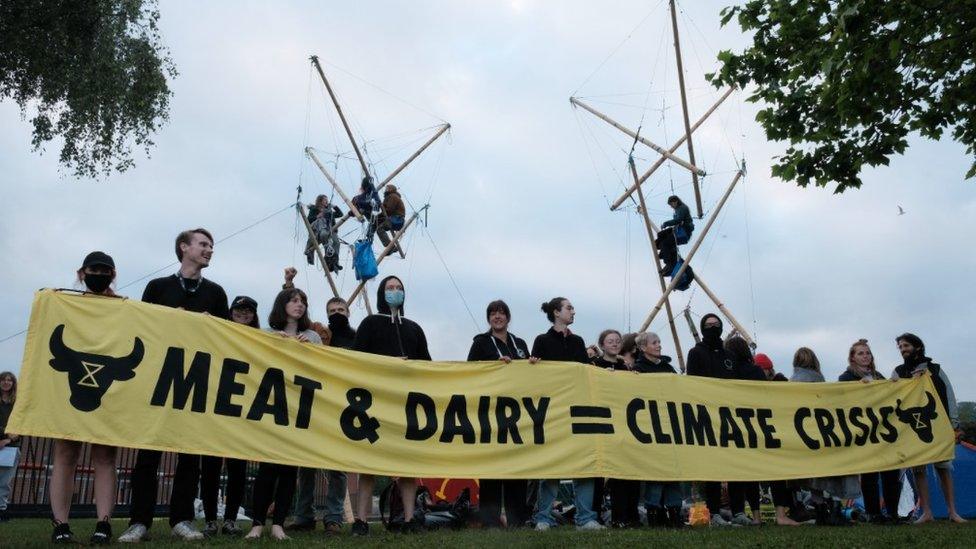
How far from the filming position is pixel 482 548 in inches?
235

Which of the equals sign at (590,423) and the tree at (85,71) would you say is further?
the tree at (85,71)

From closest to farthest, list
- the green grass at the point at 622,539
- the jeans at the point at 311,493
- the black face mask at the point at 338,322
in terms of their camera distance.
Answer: the green grass at the point at 622,539 < the jeans at the point at 311,493 < the black face mask at the point at 338,322

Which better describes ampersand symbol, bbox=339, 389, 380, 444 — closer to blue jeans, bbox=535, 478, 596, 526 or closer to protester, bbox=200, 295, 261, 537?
protester, bbox=200, 295, 261, 537

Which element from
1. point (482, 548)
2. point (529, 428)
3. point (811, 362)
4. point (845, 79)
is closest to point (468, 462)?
point (529, 428)

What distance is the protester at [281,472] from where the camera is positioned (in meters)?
6.79

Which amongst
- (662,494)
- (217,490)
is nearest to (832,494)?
(662,494)

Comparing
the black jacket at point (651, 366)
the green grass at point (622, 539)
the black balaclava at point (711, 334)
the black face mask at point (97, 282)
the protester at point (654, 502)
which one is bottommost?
the green grass at point (622, 539)

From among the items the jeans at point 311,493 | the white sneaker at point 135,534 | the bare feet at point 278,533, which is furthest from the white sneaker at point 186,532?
the jeans at point 311,493

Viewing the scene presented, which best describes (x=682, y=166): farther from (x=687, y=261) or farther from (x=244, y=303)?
(x=244, y=303)

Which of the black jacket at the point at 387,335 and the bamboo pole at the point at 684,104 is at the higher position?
the bamboo pole at the point at 684,104

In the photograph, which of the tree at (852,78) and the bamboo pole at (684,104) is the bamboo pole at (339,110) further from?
the tree at (852,78)

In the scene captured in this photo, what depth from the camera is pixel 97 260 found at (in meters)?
6.43

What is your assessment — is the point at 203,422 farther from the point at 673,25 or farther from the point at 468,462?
the point at 673,25

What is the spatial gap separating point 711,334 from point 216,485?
5459 mm
